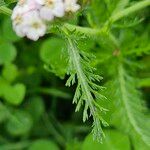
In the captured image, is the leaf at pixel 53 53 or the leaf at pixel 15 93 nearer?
the leaf at pixel 53 53

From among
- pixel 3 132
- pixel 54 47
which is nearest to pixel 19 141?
pixel 3 132

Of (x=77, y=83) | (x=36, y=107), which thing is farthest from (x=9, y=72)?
(x=77, y=83)

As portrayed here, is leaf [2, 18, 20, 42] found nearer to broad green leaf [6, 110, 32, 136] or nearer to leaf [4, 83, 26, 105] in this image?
leaf [4, 83, 26, 105]

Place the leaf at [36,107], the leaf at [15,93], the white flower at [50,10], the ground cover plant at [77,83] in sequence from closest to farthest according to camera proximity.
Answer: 1. the white flower at [50,10]
2. the ground cover plant at [77,83]
3. the leaf at [15,93]
4. the leaf at [36,107]

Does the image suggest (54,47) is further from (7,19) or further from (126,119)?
(126,119)

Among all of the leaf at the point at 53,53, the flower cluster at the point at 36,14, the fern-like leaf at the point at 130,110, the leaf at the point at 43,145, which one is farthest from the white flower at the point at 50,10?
the leaf at the point at 43,145

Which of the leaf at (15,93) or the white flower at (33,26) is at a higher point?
the white flower at (33,26)

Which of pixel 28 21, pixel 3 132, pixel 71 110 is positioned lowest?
pixel 3 132

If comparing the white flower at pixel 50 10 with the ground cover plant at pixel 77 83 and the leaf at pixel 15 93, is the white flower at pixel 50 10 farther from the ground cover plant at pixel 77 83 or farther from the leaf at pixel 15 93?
the leaf at pixel 15 93
